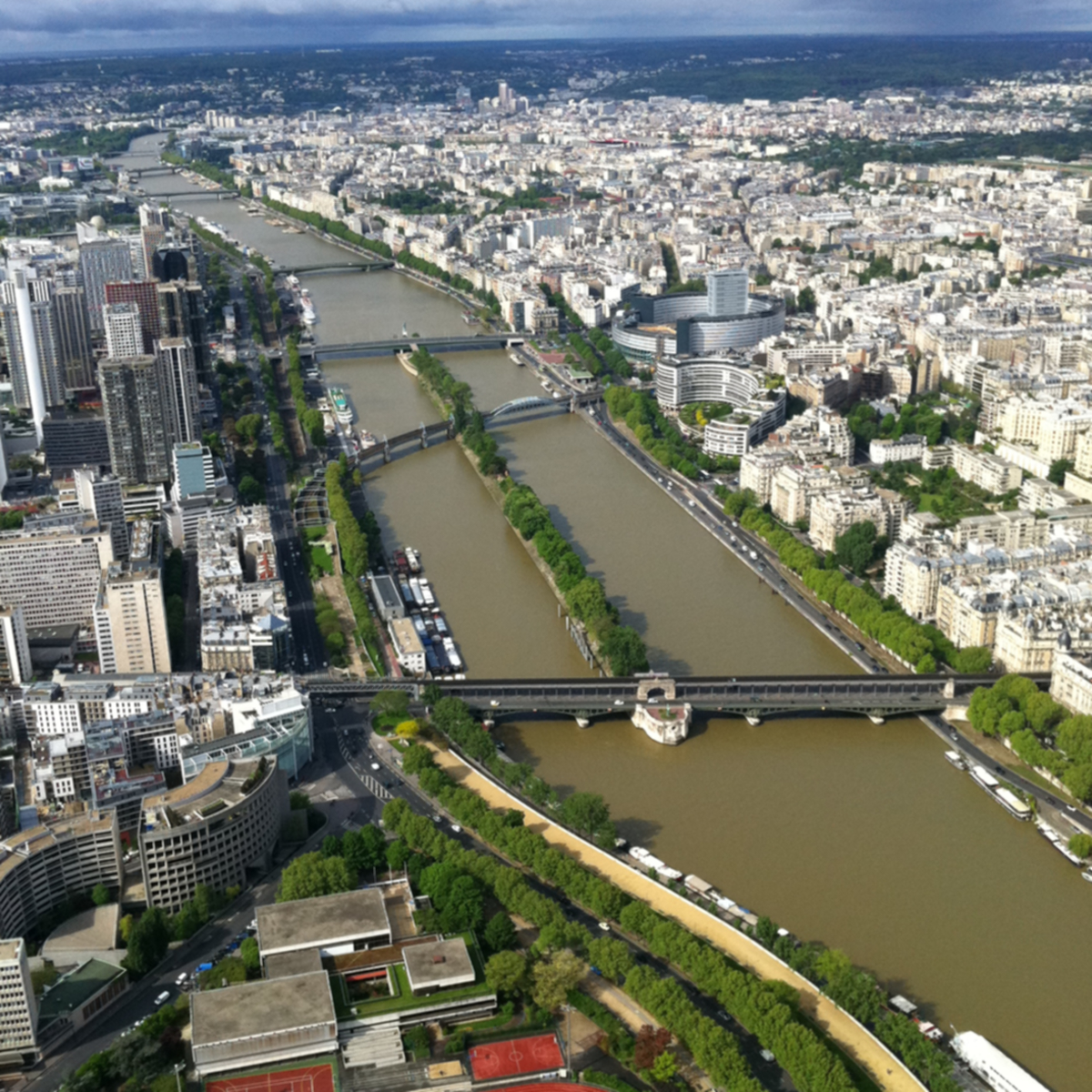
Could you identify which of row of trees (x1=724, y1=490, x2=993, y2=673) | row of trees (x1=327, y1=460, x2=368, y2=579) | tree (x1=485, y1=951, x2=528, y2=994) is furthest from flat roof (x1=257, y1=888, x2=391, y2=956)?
row of trees (x1=327, y1=460, x2=368, y2=579)

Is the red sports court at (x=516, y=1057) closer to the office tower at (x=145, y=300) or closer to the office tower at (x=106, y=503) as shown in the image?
the office tower at (x=106, y=503)

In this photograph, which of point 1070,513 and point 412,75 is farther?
point 412,75

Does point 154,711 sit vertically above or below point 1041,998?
above

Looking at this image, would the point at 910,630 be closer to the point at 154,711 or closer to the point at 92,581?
the point at 154,711

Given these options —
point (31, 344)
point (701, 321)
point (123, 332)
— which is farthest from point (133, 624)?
point (701, 321)

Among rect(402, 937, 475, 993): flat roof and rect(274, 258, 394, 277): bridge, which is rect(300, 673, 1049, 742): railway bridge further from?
rect(274, 258, 394, 277): bridge

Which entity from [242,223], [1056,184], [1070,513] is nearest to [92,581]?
[1070,513]
